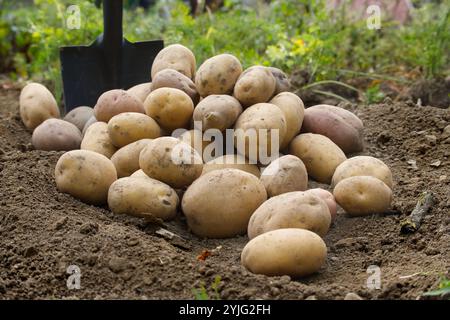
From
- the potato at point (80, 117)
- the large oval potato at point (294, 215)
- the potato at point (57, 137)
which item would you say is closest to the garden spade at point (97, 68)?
the potato at point (80, 117)

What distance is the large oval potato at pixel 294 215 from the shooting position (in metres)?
2.26

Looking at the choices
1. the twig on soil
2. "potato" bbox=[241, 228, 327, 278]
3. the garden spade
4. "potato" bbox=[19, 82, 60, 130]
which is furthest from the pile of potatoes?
the garden spade

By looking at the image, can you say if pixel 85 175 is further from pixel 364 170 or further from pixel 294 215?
pixel 364 170

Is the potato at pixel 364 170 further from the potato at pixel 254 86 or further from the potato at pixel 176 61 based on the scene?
the potato at pixel 176 61

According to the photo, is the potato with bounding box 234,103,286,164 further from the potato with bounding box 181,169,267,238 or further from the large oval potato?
the large oval potato

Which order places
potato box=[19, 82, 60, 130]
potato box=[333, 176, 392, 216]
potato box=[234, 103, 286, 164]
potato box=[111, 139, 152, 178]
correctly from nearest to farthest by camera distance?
potato box=[333, 176, 392, 216], potato box=[234, 103, 286, 164], potato box=[111, 139, 152, 178], potato box=[19, 82, 60, 130]

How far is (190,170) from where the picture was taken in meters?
2.61

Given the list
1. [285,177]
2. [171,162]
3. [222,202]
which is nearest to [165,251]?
[222,202]

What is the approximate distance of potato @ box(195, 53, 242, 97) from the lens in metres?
2.90

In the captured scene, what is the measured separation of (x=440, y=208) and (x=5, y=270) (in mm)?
1446

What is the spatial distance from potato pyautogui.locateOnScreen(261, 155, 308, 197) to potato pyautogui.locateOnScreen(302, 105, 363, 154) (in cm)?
45

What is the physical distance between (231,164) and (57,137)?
3.21ft
